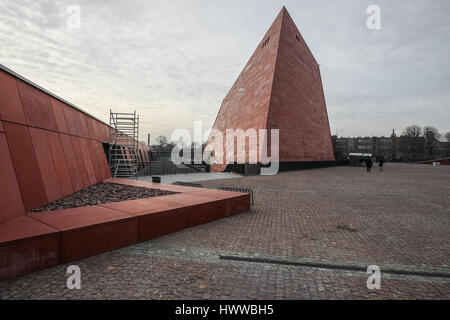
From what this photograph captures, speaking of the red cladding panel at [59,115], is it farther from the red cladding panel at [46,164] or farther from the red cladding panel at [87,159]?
the red cladding panel at [46,164]

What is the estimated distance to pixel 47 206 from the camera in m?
5.57

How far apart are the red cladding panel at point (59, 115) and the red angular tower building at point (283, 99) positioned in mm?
17869

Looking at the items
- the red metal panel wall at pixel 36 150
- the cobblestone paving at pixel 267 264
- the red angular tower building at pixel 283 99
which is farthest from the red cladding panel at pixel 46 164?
the red angular tower building at pixel 283 99

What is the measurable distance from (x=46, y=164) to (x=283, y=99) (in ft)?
79.3

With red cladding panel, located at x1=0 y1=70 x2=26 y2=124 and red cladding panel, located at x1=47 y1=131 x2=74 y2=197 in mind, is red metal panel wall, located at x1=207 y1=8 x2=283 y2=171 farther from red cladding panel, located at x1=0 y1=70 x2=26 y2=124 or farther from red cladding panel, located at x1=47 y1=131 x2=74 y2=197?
red cladding panel, located at x1=0 y1=70 x2=26 y2=124

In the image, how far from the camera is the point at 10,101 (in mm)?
5488

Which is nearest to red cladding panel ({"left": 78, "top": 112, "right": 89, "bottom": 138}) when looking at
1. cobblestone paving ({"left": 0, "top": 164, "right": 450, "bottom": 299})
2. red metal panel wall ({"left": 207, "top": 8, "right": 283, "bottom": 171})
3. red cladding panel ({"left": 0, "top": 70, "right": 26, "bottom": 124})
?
red cladding panel ({"left": 0, "top": 70, "right": 26, "bottom": 124})

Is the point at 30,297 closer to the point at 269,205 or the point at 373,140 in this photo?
the point at 269,205

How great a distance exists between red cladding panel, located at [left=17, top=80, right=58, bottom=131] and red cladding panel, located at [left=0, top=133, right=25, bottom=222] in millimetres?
1710

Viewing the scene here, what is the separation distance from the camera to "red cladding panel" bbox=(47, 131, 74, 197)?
6910 millimetres

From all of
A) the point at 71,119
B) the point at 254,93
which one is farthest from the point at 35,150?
the point at 254,93
